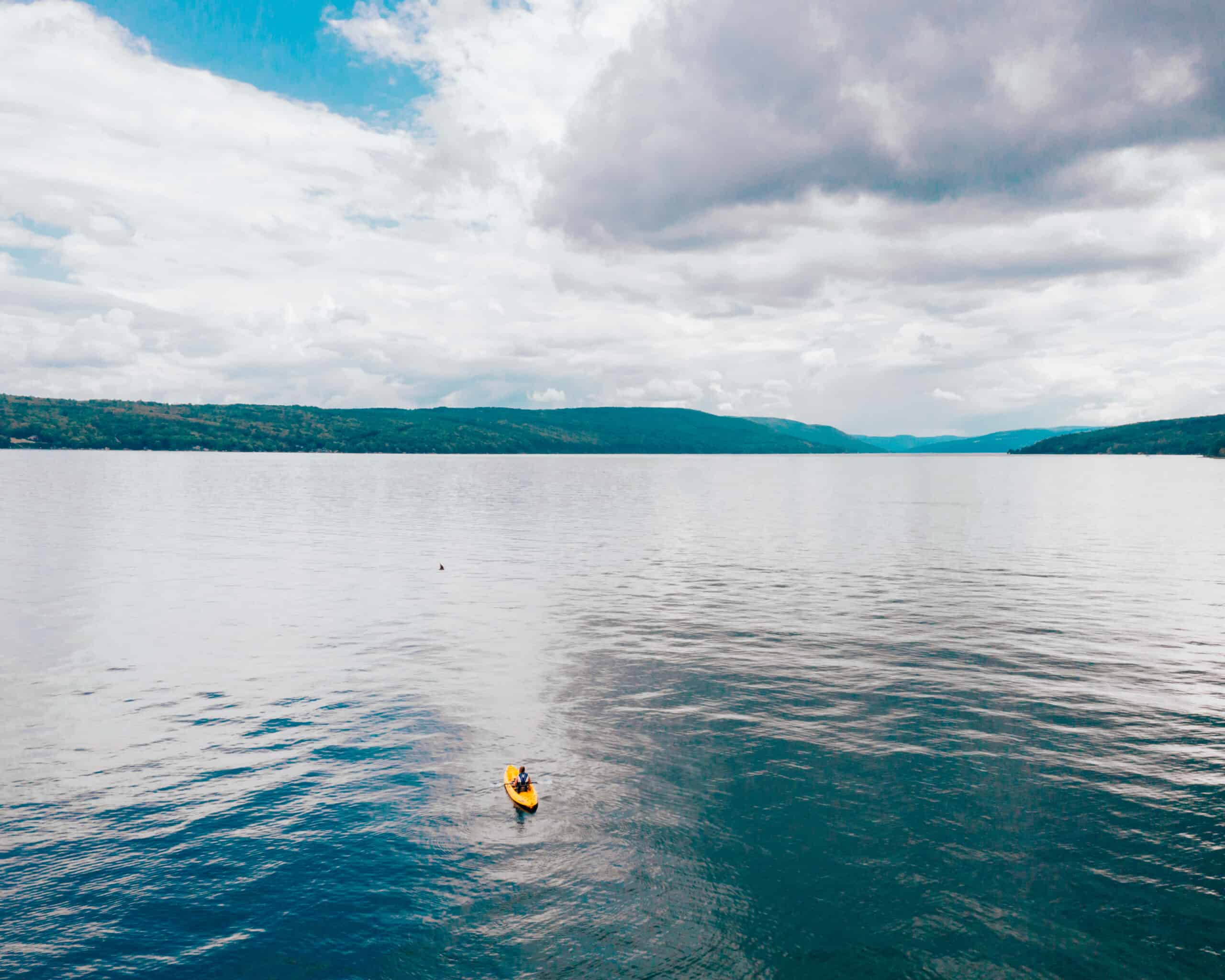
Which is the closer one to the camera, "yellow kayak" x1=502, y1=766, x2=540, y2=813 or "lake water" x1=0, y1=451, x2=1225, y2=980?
"lake water" x1=0, y1=451, x2=1225, y2=980

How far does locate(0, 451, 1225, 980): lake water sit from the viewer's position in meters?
17.7

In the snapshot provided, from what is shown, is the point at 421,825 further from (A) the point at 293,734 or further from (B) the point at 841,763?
(B) the point at 841,763

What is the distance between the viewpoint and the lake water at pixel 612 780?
17.7 meters

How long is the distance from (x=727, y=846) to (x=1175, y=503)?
16384 centimetres

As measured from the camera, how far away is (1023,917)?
18359 millimetres

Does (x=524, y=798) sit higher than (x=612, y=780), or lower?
higher

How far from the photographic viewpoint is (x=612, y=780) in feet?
84.5

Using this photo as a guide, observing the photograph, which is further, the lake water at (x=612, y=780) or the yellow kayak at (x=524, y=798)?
the yellow kayak at (x=524, y=798)

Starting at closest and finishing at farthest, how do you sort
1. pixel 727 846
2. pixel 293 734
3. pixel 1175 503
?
pixel 727 846, pixel 293 734, pixel 1175 503

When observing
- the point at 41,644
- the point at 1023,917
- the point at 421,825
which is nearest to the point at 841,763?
the point at 1023,917

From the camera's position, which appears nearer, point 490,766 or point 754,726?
point 490,766

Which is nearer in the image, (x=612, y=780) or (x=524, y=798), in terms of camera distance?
(x=524, y=798)

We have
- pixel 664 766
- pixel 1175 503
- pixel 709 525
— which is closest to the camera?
pixel 664 766

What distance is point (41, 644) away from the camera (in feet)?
140
